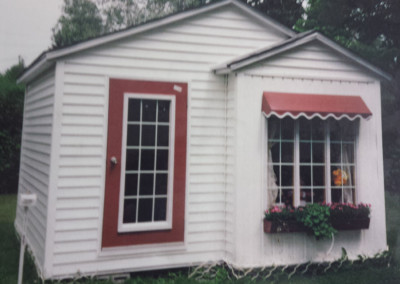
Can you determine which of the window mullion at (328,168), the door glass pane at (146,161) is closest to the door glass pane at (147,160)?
the door glass pane at (146,161)

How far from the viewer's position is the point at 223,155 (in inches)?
222

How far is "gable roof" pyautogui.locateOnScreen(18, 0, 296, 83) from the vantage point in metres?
4.87

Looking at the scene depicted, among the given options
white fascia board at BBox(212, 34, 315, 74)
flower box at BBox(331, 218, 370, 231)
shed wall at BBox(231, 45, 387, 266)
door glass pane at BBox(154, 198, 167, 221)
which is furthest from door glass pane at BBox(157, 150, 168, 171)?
flower box at BBox(331, 218, 370, 231)

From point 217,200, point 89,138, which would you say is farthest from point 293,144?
point 89,138

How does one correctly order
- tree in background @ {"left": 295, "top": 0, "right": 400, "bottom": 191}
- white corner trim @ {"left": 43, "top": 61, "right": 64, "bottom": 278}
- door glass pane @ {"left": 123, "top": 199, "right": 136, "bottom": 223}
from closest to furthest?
white corner trim @ {"left": 43, "top": 61, "right": 64, "bottom": 278}
door glass pane @ {"left": 123, "top": 199, "right": 136, "bottom": 223}
tree in background @ {"left": 295, "top": 0, "right": 400, "bottom": 191}

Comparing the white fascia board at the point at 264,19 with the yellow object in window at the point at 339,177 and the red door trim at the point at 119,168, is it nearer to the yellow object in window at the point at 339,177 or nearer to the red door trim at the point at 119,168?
the red door trim at the point at 119,168

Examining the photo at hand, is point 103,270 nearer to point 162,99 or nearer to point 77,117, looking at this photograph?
point 77,117

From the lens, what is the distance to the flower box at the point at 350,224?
544 centimetres

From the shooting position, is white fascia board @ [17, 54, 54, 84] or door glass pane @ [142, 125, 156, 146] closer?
white fascia board @ [17, 54, 54, 84]

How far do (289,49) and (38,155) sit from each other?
4.56 meters

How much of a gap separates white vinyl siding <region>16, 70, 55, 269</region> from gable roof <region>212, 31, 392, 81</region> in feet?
8.77

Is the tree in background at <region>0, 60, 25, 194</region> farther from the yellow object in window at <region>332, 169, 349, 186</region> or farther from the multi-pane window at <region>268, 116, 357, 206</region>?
the yellow object in window at <region>332, 169, 349, 186</region>

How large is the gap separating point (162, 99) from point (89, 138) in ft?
4.06

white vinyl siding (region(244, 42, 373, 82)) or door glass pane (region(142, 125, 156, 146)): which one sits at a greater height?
white vinyl siding (region(244, 42, 373, 82))
